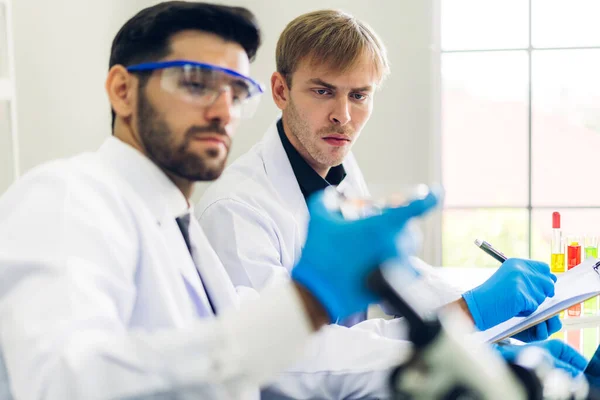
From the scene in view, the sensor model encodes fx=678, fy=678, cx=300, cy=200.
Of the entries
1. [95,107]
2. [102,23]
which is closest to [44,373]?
[95,107]

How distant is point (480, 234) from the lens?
3469 mm

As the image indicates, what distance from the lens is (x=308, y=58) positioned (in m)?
1.89

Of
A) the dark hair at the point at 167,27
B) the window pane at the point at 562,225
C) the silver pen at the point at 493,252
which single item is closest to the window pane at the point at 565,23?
the window pane at the point at 562,225

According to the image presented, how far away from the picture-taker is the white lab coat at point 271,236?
126 centimetres

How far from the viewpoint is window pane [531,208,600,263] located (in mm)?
3385

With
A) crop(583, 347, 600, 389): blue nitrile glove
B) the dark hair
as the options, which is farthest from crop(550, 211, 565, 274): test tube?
the dark hair

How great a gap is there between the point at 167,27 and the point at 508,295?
38.6 inches

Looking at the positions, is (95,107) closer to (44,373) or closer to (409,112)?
(409,112)

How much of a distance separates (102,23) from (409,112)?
146 centimetres

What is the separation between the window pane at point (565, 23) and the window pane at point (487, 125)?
14cm

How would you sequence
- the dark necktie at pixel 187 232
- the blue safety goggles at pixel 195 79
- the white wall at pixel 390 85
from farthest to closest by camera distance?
the white wall at pixel 390 85
the dark necktie at pixel 187 232
the blue safety goggles at pixel 195 79

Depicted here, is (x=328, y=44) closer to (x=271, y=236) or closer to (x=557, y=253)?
(x=271, y=236)

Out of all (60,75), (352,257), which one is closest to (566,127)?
(60,75)

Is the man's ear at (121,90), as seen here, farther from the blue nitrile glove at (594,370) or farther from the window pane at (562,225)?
the window pane at (562,225)
